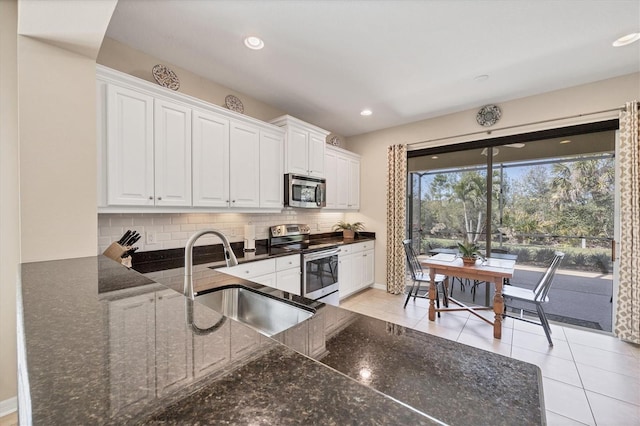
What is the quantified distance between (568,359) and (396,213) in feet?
8.47

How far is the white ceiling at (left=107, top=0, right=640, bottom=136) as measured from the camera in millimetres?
1898

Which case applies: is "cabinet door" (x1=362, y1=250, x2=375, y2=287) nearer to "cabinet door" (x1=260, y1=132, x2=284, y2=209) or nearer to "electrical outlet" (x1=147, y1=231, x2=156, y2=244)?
"cabinet door" (x1=260, y1=132, x2=284, y2=209)

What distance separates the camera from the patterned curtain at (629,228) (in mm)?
2711

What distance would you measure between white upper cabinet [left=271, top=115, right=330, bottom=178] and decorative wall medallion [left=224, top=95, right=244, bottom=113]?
42 centimetres

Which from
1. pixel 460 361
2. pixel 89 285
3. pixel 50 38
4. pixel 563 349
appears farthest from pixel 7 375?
pixel 563 349

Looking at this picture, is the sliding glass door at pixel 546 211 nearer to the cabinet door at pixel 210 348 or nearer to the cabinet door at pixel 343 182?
the cabinet door at pixel 343 182

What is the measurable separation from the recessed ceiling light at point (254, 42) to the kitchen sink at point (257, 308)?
2.00 metres

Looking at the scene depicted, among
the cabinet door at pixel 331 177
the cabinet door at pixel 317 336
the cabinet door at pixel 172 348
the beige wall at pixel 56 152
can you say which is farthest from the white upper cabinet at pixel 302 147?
the cabinet door at pixel 172 348

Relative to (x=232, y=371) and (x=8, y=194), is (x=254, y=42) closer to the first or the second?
(x=8, y=194)

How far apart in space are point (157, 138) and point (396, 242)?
3.62 meters

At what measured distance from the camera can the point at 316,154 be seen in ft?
12.4

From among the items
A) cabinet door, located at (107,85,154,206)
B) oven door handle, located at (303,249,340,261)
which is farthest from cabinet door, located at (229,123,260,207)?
oven door handle, located at (303,249,340,261)

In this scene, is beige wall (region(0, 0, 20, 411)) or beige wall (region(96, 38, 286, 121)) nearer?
beige wall (region(0, 0, 20, 411))

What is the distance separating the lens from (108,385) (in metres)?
0.43
